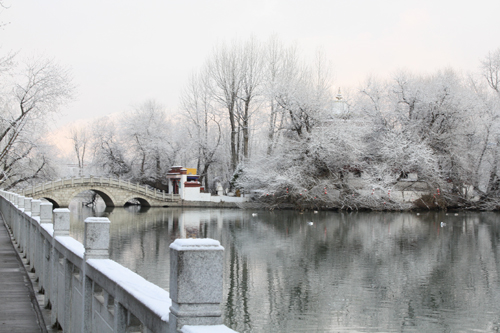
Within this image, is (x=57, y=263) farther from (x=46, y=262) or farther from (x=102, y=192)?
(x=102, y=192)

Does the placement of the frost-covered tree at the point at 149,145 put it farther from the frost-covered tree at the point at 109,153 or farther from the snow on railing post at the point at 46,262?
the snow on railing post at the point at 46,262

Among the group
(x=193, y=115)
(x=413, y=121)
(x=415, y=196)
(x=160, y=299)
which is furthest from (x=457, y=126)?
(x=160, y=299)

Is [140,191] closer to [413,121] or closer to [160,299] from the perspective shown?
[413,121]

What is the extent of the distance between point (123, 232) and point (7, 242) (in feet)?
37.5

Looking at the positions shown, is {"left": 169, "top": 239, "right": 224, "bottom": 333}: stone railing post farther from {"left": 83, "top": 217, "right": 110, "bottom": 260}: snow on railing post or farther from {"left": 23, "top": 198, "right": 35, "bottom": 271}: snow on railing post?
{"left": 23, "top": 198, "right": 35, "bottom": 271}: snow on railing post

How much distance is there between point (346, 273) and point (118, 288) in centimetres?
1219

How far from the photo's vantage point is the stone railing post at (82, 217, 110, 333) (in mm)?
4043

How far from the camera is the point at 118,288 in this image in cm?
313

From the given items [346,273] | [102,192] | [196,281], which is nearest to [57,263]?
[196,281]

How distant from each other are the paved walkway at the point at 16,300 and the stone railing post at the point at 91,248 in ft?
6.30

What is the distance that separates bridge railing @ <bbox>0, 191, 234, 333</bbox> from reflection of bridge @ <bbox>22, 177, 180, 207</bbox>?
32950 millimetres

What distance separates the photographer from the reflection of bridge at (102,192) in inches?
1515

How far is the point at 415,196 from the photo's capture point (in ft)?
129

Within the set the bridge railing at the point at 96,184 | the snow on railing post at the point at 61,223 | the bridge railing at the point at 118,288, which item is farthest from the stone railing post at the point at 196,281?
the bridge railing at the point at 96,184
